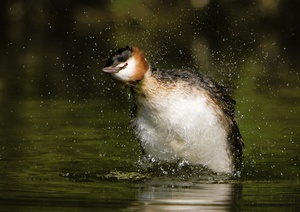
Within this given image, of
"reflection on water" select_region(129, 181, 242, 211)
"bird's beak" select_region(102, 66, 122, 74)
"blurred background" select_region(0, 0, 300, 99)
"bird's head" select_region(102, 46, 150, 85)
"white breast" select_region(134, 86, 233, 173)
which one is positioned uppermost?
"blurred background" select_region(0, 0, 300, 99)

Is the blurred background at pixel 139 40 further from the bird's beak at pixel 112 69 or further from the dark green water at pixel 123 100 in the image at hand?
the bird's beak at pixel 112 69

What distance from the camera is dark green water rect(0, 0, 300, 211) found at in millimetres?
9938

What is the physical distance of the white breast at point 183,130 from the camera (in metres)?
10.7

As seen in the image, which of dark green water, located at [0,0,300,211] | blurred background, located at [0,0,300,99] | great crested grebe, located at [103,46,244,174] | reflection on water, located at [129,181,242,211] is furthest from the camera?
blurred background, located at [0,0,300,99]

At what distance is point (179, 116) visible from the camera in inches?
421

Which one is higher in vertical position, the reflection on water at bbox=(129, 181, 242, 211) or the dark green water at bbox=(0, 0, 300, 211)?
the dark green water at bbox=(0, 0, 300, 211)

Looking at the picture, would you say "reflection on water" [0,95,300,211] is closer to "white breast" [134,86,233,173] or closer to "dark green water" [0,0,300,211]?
"dark green water" [0,0,300,211]

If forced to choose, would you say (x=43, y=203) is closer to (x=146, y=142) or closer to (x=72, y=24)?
(x=146, y=142)

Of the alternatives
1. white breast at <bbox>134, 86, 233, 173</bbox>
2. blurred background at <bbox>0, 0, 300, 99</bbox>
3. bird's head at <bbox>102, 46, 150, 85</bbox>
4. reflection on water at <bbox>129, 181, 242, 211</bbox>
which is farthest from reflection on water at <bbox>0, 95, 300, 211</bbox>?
blurred background at <bbox>0, 0, 300, 99</bbox>

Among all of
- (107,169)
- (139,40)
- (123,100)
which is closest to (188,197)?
(107,169)

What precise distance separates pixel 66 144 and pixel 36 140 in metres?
0.38

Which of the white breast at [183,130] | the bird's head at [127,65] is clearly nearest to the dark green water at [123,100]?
the white breast at [183,130]

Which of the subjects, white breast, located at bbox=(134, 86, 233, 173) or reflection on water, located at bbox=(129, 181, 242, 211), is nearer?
reflection on water, located at bbox=(129, 181, 242, 211)

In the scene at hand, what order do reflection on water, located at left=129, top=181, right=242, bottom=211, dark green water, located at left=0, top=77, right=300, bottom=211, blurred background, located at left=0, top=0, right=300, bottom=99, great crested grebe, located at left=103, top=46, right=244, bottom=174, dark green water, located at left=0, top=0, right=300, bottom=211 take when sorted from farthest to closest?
blurred background, located at left=0, top=0, right=300, bottom=99 → great crested grebe, located at left=103, top=46, right=244, bottom=174 → dark green water, located at left=0, top=0, right=300, bottom=211 → dark green water, located at left=0, top=77, right=300, bottom=211 → reflection on water, located at left=129, top=181, right=242, bottom=211
